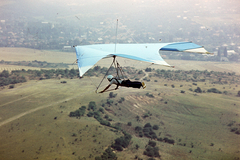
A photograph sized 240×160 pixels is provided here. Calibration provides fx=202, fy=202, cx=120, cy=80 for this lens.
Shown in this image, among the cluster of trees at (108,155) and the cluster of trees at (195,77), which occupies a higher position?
the cluster of trees at (195,77)

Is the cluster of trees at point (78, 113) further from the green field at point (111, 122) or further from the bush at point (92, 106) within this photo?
the bush at point (92, 106)

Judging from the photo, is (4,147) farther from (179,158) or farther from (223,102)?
(223,102)

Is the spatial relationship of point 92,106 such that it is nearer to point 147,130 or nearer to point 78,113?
point 78,113

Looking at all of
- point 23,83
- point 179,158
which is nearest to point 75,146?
point 179,158

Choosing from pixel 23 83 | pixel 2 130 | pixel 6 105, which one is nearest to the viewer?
pixel 2 130

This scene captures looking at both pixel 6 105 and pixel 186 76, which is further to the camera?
pixel 186 76

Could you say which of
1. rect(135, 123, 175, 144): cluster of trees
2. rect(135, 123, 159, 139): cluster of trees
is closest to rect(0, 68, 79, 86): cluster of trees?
rect(135, 123, 159, 139): cluster of trees

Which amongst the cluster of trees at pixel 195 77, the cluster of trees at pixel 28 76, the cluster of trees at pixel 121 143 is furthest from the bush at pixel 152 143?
the cluster of trees at pixel 28 76

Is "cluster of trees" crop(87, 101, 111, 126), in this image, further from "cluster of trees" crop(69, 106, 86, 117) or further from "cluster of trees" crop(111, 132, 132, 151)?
"cluster of trees" crop(111, 132, 132, 151)
